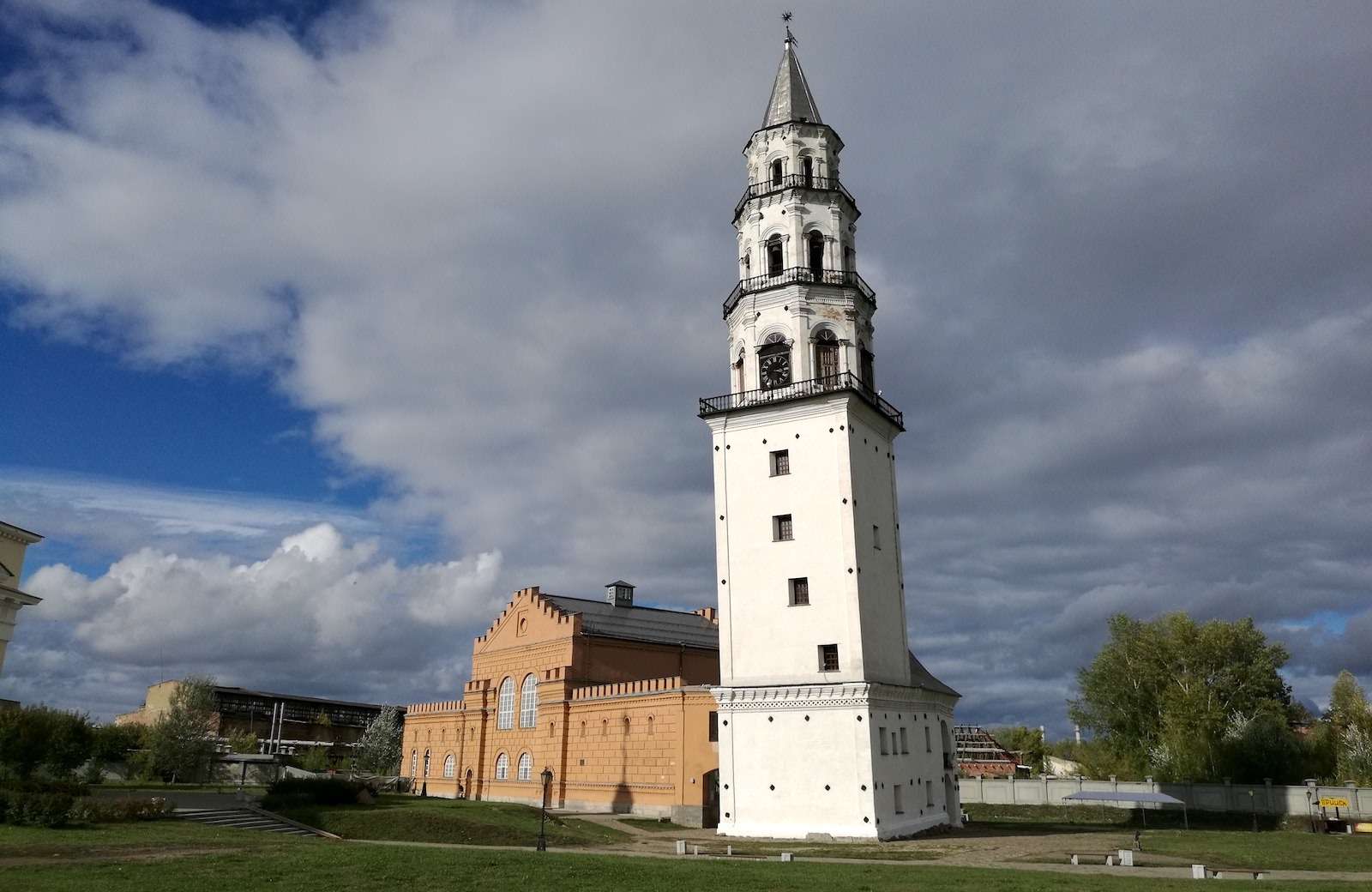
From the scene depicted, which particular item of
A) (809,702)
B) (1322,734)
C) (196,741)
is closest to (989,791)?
(1322,734)

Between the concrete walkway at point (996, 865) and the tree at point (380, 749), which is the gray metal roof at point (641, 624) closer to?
the concrete walkway at point (996, 865)

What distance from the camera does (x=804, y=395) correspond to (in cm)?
3716

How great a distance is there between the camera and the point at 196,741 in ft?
185

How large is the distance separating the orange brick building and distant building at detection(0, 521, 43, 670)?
2444 cm

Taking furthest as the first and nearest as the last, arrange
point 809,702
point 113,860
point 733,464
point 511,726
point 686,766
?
point 511,726 < point 686,766 < point 733,464 < point 809,702 < point 113,860

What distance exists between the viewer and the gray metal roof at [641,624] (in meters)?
54.0

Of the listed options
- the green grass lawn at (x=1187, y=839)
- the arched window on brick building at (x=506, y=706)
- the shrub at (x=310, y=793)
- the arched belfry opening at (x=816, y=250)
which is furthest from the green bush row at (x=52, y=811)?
the arched belfry opening at (x=816, y=250)

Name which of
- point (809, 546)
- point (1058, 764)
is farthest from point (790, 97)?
point (1058, 764)

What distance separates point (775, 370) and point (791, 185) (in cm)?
831

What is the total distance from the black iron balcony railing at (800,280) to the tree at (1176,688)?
3723 centimetres

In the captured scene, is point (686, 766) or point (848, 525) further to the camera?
point (686, 766)

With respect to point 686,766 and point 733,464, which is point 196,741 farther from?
point 733,464

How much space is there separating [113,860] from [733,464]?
24416 mm

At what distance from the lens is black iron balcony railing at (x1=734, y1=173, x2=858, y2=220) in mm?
40625
